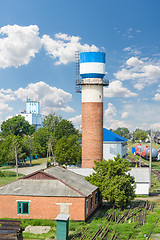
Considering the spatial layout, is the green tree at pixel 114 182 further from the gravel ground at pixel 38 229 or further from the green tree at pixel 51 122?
the green tree at pixel 51 122

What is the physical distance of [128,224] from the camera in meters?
24.2

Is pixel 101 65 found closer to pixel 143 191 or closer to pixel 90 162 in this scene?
pixel 90 162

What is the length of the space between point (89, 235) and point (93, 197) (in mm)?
8051

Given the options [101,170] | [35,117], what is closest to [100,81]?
[101,170]

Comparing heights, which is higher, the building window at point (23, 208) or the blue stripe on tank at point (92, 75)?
the blue stripe on tank at point (92, 75)

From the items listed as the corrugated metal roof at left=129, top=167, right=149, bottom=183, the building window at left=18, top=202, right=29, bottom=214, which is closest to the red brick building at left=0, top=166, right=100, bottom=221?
the building window at left=18, top=202, right=29, bottom=214

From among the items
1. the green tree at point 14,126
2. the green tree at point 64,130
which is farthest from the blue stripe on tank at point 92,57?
the green tree at point 14,126

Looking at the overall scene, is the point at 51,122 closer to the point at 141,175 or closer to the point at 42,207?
the point at 141,175

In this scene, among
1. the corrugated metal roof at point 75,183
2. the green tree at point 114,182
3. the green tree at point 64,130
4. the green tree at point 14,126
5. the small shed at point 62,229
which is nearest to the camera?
the small shed at point 62,229

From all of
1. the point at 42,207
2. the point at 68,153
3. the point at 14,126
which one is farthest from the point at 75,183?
the point at 14,126

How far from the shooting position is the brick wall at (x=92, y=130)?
42.5 m

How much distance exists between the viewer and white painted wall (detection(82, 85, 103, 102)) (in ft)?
140

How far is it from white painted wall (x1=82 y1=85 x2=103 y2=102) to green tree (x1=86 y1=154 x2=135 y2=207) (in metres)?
12.6

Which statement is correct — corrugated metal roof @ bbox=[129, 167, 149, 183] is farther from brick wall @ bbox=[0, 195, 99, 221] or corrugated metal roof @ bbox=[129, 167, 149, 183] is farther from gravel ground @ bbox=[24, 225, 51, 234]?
gravel ground @ bbox=[24, 225, 51, 234]
